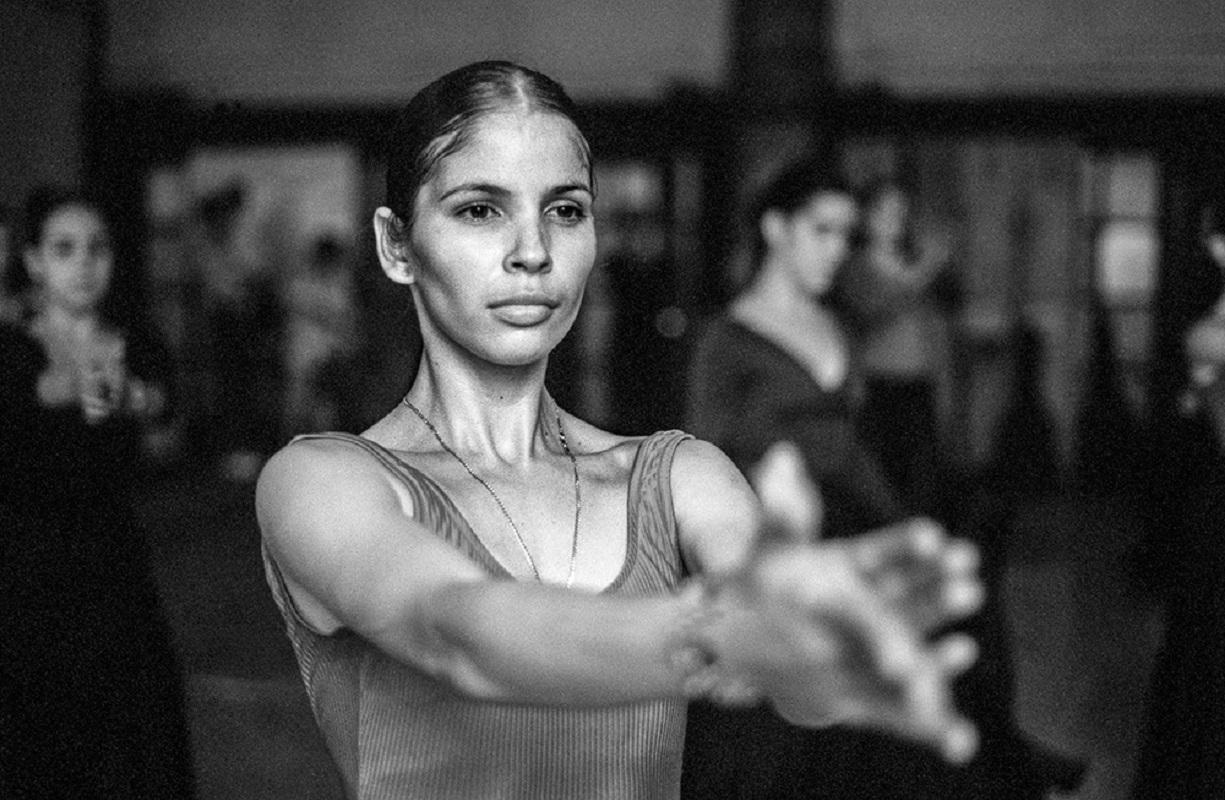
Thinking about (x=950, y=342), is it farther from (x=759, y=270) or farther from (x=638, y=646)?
(x=638, y=646)

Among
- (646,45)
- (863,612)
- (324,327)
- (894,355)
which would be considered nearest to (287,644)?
(894,355)

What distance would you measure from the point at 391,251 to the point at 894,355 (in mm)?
3565

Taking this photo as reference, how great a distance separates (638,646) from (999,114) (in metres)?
7.20

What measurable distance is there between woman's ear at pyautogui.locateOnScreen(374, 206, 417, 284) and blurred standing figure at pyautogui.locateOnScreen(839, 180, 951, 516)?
2.38 meters

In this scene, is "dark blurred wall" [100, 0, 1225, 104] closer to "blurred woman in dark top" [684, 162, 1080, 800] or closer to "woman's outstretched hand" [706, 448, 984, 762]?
"blurred woman in dark top" [684, 162, 1080, 800]

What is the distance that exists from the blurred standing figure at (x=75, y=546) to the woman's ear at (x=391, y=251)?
5.89 feet

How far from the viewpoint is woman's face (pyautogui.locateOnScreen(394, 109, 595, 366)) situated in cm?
131

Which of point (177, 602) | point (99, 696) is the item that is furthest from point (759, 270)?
point (177, 602)

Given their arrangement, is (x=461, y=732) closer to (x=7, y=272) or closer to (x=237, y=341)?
(x=7, y=272)

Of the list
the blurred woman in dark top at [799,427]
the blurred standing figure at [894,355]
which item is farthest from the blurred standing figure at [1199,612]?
the blurred standing figure at [894,355]

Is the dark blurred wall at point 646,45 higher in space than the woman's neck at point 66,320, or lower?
higher


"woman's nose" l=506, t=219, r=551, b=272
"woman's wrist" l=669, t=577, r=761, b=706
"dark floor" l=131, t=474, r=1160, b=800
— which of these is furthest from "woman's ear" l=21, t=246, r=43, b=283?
"woman's wrist" l=669, t=577, r=761, b=706

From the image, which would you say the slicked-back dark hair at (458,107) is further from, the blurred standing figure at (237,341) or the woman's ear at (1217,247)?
the blurred standing figure at (237,341)

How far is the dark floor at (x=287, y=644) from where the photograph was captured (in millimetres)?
4160
